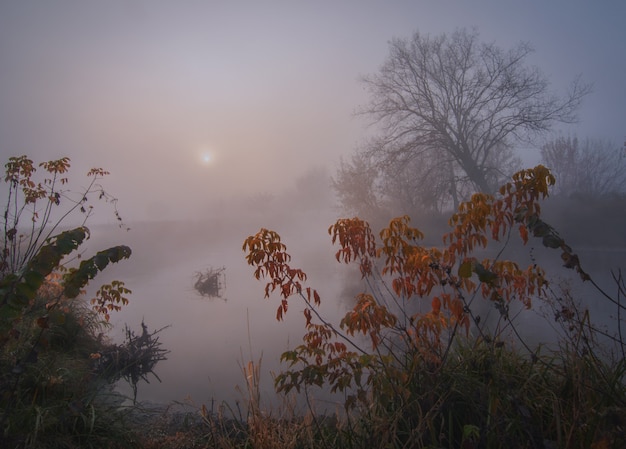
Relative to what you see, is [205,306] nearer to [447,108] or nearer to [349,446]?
[349,446]

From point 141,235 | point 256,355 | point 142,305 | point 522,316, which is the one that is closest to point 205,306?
point 142,305

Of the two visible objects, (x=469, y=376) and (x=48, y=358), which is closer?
(x=469, y=376)

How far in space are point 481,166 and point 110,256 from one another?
18195mm

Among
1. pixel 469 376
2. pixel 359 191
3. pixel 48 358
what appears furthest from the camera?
pixel 359 191

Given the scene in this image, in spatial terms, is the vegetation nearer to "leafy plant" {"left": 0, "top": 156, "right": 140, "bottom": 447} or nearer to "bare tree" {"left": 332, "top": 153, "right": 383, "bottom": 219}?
"leafy plant" {"left": 0, "top": 156, "right": 140, "bottom": 447}

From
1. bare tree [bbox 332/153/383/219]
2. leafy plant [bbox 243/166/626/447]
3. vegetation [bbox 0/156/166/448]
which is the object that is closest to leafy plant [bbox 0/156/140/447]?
vegetation [bbox 0/156/166/448]

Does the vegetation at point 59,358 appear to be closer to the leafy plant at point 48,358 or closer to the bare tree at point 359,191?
the leafy plant at point 48,358

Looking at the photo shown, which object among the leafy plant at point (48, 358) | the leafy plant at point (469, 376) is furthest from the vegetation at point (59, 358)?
the leafy plant at point (469, 376)

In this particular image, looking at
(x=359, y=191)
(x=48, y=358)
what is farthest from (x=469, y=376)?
(x=359, y=191)

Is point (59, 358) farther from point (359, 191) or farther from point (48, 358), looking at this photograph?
point (359, 191)

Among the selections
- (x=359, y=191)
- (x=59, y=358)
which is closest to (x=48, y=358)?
(x=59, y=358)

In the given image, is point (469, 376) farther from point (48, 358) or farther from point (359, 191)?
point (359, 191)

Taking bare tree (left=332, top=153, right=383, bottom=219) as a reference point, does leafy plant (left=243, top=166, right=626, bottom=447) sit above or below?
below

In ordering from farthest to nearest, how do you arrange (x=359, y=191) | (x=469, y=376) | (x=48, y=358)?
(x=359, y=191) → (x=48, y=358) → (x=469, y=376)
